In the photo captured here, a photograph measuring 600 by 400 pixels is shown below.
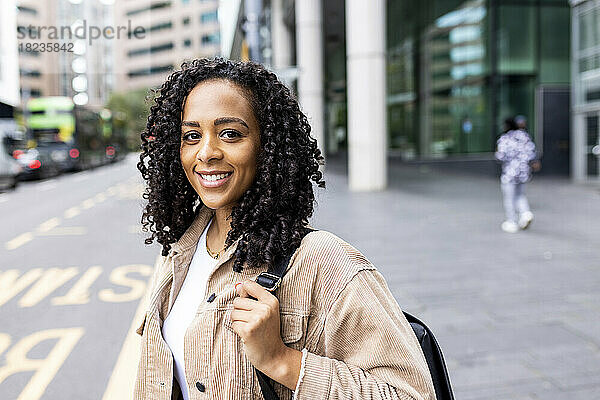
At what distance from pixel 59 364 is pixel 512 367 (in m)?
3.09

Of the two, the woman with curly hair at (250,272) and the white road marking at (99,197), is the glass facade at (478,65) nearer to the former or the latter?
the white road marking at (99,197)

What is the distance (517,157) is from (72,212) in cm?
985

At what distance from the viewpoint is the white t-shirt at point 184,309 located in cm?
157

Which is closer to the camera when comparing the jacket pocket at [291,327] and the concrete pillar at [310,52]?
the jacket pocket at [291,327]

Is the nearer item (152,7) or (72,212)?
(72,212)

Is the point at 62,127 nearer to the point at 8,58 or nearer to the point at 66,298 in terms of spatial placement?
the point at 8,58

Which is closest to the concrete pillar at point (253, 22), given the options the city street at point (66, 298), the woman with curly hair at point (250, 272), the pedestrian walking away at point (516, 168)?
the city street at point (66, 298)

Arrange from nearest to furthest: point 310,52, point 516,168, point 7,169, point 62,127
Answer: point 516,168 < point 7,169 < point 310,52 < point 62,127

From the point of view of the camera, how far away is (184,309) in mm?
1602

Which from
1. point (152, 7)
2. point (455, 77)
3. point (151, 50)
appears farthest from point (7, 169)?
point (151, 50)

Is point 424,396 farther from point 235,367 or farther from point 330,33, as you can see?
point 330,33

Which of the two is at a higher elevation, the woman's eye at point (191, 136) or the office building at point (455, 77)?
the office building at point (455, 77)

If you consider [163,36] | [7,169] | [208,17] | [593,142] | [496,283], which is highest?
[208,17]

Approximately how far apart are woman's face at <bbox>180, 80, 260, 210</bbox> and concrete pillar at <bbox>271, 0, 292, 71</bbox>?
29.2m
